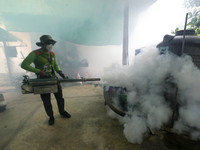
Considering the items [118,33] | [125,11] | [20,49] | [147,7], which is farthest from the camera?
[20,49]

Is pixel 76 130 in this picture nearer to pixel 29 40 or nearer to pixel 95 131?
pixel 95 131

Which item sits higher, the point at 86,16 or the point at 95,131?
the point at 86,16

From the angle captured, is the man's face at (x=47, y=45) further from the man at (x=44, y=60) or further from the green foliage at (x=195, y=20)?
the green foliage at (x=195, y=20)

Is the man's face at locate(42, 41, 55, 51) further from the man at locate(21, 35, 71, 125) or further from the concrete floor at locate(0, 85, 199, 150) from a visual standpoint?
the concrete floor at locate(0, 85, 199, 150)

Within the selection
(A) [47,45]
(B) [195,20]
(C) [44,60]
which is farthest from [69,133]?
(B) [195,20]

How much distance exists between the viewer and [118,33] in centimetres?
603

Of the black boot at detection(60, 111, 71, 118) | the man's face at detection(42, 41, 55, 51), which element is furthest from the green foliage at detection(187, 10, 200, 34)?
the black boot at detection(60, 111, 71, 118)

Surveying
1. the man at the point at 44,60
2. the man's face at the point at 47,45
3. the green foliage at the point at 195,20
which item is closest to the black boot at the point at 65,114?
the man at the point at 44,60

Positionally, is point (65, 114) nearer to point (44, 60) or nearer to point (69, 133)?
point (69, 133)

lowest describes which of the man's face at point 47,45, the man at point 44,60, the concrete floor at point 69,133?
the concrete floor at point 69,133

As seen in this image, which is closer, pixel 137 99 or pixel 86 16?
pixel 137 99

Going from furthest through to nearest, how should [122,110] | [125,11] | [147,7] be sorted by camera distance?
[125,11] → [147,7] → [122,110]

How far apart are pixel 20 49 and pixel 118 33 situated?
6.94 m

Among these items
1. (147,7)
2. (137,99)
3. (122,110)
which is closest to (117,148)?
(122,110)
